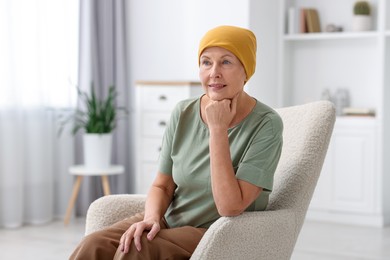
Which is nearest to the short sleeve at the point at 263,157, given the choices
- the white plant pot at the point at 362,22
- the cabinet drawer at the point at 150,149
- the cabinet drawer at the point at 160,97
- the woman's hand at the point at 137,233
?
the woman's hand at the point at 137,233

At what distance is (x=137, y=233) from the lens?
72.0 inches

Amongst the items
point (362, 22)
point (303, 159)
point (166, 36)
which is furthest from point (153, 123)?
point (303, 159)

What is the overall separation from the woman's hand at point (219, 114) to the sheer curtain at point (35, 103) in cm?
279

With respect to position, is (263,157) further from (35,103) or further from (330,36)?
(330,36)

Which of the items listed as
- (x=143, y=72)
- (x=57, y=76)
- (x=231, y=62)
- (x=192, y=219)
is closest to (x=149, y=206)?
(x=192, y=219)

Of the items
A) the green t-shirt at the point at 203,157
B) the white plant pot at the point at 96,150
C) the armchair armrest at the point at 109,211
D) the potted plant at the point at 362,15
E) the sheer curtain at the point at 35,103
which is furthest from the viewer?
the potted plant at the point at 362,15

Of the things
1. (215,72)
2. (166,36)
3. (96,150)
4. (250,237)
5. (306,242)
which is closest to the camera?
(250,237)

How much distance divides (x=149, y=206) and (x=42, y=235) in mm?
2382

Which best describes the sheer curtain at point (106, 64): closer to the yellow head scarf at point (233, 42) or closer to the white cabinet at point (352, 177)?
the white cabinet at point (352, 177)

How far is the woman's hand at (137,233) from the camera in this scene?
1799mm

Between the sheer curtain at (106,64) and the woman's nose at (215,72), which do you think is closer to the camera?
the woman's nose at (215,72)

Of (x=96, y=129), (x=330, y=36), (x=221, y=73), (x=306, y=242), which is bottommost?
(x=306, y=242)

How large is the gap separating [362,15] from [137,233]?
341cm

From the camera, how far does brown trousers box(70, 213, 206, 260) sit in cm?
181
